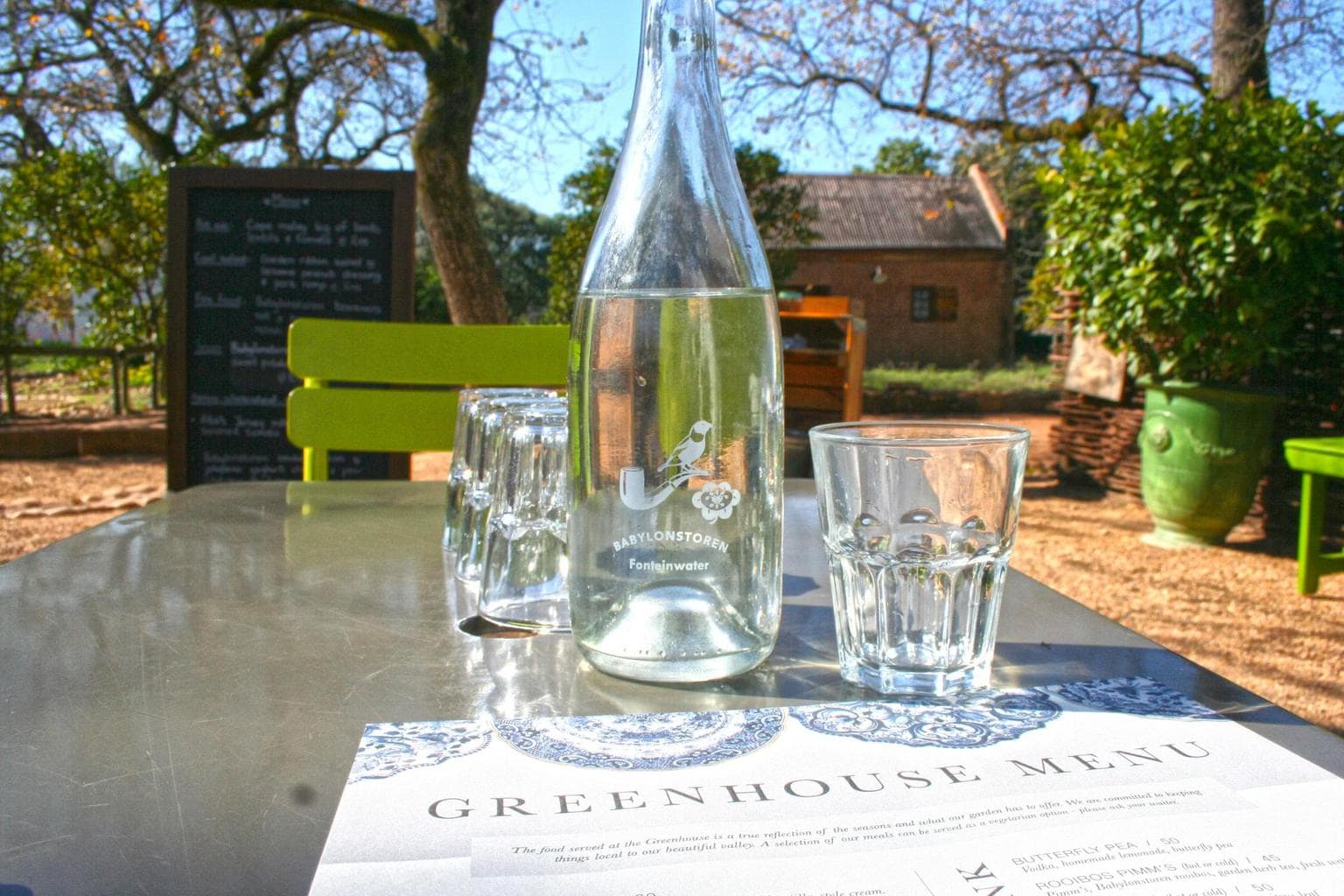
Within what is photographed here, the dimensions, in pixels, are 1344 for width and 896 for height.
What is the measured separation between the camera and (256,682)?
0.66m

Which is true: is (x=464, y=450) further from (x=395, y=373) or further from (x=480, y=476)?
(x=395, y=373)

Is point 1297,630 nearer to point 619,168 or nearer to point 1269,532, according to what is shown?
point 1269,532

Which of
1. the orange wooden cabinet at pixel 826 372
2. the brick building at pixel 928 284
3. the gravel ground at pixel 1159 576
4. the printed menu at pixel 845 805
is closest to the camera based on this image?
the printed menu at pixel 845 805

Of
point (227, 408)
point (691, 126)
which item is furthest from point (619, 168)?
point (227, 408)

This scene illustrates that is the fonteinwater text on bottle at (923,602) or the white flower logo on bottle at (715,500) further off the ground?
the white flower logo on bottle at (715,500)

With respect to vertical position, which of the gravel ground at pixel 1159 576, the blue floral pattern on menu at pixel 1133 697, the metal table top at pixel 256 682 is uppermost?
the blue floral pattern on menu at pixel 1133 697

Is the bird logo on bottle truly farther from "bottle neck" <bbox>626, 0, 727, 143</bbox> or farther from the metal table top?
"bottle neck" <bbox>626, 0, 727, 143</bbox>

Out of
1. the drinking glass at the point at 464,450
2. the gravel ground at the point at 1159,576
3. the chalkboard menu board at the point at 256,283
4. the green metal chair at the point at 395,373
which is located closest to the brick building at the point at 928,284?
the gravel ground at the point at 1159,576

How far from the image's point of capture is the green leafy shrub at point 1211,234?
15.2 ft

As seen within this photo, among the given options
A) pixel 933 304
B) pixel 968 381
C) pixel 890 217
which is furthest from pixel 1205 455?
pixel 890 217

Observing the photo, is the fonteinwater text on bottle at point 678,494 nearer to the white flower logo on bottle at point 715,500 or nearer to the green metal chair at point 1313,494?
the white flower logo on bottle at point 715,500

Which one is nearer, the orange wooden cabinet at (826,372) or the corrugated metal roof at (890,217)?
the orange wooden cabinet at (826,372)

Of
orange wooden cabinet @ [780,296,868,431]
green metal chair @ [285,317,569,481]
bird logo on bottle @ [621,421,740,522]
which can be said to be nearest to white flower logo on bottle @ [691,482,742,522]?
bird logo on bottle @ [621,421,740,522]

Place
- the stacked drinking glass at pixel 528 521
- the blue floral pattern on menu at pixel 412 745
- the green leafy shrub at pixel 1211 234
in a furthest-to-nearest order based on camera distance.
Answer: the green leafy shrub at pixel 1211 234
the stacked drinking glass at pixel 528 521
the blue floral pattern on menu at pixel 412 745
